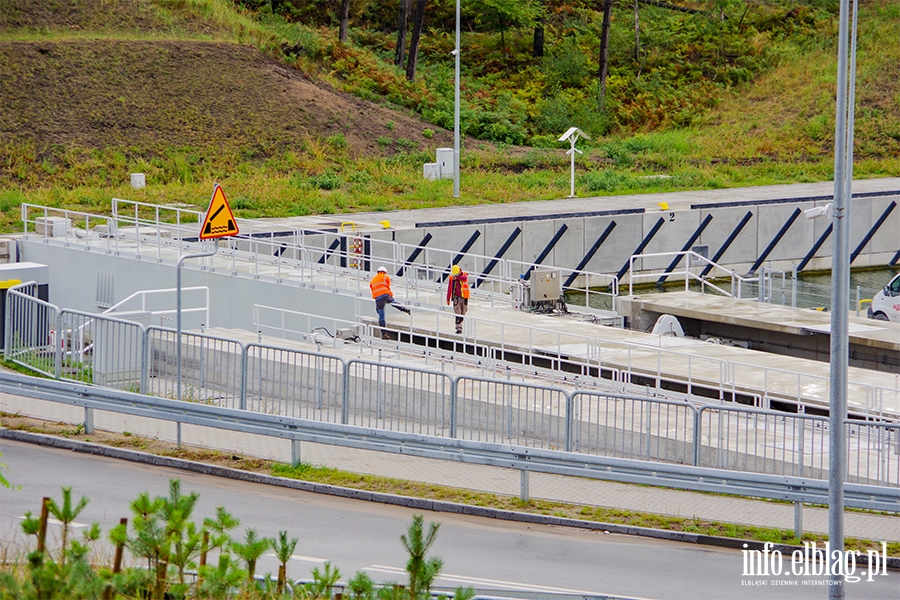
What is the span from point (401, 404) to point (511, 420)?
1.58 meters

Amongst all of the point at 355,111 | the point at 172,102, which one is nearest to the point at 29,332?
the point at 172,102

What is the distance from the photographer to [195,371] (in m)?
18.5

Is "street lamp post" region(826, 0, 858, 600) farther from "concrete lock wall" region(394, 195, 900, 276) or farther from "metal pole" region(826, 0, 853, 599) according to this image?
"concrete lock wall" region(394, 195, 900, 276)

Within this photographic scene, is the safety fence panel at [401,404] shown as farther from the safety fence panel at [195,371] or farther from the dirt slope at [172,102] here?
the dirt slope at [172,102]

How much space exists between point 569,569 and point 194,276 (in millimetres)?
18580

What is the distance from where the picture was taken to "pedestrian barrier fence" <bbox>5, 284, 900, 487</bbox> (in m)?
14.6

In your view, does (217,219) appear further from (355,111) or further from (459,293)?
(355,111)

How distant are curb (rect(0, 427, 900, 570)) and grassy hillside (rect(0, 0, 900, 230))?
77.5ft

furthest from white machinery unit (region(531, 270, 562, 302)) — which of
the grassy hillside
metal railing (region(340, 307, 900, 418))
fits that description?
the grassy hillside

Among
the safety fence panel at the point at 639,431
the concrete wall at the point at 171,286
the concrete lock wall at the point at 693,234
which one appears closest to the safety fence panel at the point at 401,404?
the safety fence panel at the point at 639,431

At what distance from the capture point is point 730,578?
11852 millimetres

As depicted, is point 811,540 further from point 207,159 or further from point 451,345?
point 207,159

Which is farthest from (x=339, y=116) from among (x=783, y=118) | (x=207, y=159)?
(x=783, y=118)

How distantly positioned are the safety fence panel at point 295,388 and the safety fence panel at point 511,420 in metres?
1.77
